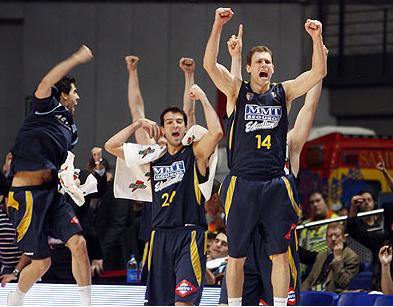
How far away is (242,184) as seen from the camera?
369 inches

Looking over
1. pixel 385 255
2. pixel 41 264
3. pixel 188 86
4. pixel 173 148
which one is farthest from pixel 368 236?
pixel 41 264

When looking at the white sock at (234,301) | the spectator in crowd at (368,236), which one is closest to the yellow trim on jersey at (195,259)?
the white sock at (234,301)

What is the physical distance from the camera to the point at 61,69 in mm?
9969

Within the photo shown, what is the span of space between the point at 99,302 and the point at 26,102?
24.6 feet

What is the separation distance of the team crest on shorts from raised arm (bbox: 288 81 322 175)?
4.80ft

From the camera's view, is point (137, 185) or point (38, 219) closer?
point (38, 219)

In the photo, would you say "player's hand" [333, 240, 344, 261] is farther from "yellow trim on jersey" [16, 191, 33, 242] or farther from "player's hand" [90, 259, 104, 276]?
"yellow trim on jersey" [16, 191, 33, 242]

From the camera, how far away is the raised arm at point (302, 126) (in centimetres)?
1031

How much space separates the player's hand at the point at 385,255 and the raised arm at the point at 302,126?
1.53 metres

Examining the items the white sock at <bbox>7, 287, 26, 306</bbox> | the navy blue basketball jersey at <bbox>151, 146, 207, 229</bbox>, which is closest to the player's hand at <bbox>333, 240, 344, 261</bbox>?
the navy blue basketball jersey at <bbox>151, 146, 207, 229</bbox>

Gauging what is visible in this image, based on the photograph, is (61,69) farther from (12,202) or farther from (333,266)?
(333,266)

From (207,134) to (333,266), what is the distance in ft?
10.4

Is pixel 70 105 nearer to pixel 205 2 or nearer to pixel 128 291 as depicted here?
pixel 128 291

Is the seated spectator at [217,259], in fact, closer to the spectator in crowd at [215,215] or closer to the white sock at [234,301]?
the spectator in crowd at [215,215]
